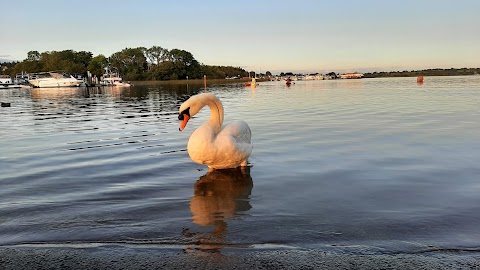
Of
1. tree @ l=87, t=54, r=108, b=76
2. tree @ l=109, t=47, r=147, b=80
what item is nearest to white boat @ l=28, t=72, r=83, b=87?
tree @ l=87, t=54, r=108, b=76

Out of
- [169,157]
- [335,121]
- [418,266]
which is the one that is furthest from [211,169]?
[335,121]

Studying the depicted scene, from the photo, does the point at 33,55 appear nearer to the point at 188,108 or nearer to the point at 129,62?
the point at 129,62

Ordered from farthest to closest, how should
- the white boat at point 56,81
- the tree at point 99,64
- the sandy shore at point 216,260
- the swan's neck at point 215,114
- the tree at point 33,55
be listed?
the tree at point 33,55 < the tree at point 99,64 < the white boat at point 56,81 < the swan's neck at point 215,114 < the sandy shore at point 216,260

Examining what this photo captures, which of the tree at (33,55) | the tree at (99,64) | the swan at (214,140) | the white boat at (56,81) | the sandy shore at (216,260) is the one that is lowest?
the sandy shore at (216,260)

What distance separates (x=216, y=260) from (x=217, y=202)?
8.58ft

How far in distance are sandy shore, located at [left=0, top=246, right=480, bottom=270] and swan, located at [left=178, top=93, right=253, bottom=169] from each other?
371 cm

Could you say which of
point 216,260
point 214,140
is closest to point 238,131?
point 214,140

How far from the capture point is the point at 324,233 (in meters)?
5.43

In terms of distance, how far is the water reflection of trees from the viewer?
17.3 ft

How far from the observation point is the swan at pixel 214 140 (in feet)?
27.6

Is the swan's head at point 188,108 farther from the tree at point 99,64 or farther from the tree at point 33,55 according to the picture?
the tree at point 33,55

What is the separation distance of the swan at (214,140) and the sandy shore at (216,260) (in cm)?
371

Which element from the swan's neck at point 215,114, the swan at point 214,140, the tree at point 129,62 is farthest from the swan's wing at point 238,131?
the tree at point 129,62

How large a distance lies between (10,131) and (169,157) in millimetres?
9786
